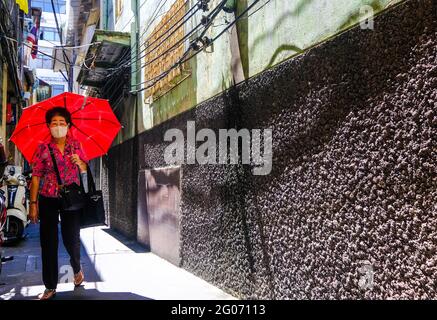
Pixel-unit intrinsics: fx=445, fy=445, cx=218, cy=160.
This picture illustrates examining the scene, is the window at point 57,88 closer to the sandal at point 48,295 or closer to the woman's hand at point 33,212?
the woman's hand at point 33,212

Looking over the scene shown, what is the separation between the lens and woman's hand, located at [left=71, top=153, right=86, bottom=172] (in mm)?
4516

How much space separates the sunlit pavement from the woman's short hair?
5.96 feet

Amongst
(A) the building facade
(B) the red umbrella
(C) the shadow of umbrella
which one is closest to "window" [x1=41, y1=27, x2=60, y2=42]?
(A) the building facade

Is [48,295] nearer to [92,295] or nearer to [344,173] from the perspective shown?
[92,295]

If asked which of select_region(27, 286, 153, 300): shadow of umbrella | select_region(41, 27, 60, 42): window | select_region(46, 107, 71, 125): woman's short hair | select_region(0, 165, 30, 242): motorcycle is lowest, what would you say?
select_region(27, 286, 153, 300): shadow of umbrella

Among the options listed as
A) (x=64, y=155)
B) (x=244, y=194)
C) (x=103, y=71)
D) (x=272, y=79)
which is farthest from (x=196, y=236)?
(x=103, y=71)

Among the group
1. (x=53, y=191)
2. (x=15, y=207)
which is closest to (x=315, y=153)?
(x=53, y=191)

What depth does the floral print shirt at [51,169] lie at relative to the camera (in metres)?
4.37

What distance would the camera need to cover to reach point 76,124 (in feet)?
16.7

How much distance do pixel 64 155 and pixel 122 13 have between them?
801cm

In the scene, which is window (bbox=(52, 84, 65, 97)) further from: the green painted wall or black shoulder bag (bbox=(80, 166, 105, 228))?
black shoulder bag (bbox=(80, 166, 105, 228))

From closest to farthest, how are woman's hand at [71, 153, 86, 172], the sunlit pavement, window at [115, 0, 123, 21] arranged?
1. woman's hand at [71, 153, 86, 172]
2. the sunlit pavement
3. window at [115, 0, 123, 21]

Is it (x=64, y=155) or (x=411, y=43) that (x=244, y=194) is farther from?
(x=411, y=43)

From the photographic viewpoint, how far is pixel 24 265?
6527 millimetres
